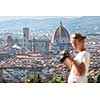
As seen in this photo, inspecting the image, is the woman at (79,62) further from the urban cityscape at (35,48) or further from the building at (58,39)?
the building at (58,39)

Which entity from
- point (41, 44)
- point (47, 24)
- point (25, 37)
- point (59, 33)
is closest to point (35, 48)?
point (41, 44)

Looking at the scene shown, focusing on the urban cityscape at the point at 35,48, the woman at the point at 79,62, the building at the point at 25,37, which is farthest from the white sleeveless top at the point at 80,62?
the building at the point at 25,37

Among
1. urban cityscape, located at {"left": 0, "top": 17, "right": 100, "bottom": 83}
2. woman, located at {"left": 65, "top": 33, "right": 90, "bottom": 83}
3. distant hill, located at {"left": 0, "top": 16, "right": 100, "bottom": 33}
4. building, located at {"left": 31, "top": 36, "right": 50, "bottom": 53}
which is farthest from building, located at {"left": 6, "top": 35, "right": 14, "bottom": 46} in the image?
woman, located at {"left": 65, "top": 33, "right": 90, "bottom": 83}

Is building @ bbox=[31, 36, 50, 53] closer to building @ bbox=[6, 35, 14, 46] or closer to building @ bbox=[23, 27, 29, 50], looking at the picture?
building @ bbox=[23, 27, 29, 50]
